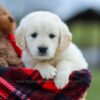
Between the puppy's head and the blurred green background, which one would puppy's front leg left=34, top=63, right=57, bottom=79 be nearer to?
the puppy's head

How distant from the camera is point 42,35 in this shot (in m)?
4.27

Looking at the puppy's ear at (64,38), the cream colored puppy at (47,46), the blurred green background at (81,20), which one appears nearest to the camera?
the cream colored puppy at (47,46)

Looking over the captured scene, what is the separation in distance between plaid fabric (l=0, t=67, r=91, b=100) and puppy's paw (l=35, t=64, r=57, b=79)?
0.03m

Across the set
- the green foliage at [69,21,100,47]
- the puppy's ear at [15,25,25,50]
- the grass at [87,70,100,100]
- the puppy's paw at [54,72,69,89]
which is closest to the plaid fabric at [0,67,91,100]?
the puppy's paw at [54,72,69,89]

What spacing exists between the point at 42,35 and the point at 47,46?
0.09 m

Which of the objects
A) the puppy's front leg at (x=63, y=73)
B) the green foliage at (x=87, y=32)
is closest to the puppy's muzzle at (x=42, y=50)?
the puppy's front leg at (x=63, y=73)

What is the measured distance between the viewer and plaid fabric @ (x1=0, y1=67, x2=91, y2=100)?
392cm

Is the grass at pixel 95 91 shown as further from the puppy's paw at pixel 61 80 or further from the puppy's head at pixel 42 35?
the puppy's paw at pixel 61 80

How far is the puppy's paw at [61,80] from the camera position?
157 inches

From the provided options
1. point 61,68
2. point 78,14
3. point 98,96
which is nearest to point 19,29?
point 61,68

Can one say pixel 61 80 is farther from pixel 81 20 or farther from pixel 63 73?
pixel 81 20

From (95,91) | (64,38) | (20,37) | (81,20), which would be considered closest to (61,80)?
(64,38)

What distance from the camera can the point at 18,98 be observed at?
12.9ft

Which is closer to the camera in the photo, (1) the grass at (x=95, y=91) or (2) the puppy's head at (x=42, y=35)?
(2) the puppy's head at (x=42, y=35)
